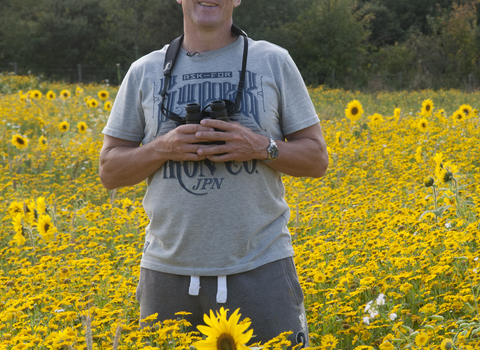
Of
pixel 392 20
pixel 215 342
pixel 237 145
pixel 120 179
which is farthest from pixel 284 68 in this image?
→ pixel 392 20

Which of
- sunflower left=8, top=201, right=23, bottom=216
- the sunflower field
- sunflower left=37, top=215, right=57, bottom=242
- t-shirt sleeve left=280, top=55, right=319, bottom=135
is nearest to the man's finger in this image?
t-shirt sleeve left=280, top=55, right=319, bottom=135

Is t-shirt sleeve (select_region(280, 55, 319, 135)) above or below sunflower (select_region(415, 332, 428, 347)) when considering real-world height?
above

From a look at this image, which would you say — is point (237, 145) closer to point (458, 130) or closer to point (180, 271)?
point (180, 271)

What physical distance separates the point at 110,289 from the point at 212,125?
1.18 meters

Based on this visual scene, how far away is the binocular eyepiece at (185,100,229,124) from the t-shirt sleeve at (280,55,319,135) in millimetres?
294

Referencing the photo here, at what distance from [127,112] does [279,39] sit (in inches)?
1064

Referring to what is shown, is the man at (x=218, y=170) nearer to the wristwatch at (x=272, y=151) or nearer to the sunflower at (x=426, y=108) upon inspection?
the wristwatch at (x=272, y=151)

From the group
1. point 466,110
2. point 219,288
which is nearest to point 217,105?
point 219,288

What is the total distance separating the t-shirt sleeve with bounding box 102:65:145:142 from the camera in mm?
2072

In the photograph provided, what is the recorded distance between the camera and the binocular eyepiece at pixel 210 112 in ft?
5.84

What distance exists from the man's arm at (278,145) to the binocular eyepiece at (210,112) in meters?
0.04

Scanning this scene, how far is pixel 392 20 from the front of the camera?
35.5 m

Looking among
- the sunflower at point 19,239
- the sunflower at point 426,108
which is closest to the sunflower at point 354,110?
the sunflower at point 426,108

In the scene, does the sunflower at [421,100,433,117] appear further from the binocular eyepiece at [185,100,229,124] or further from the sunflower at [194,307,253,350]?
the sunflower at [194,307,253,350]
